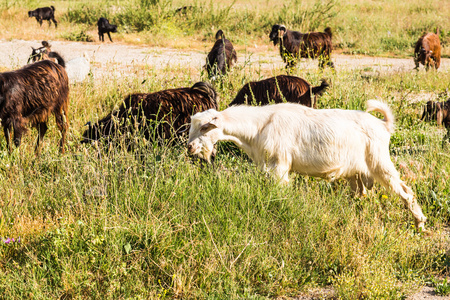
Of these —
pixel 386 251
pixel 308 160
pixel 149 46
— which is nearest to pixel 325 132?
pixel 308 160

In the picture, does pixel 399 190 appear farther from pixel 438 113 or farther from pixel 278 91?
pixel 438 113

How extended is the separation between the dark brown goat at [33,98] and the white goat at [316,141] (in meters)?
2.14

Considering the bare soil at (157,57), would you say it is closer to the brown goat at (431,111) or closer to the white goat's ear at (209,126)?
the brown goat at (431,111)

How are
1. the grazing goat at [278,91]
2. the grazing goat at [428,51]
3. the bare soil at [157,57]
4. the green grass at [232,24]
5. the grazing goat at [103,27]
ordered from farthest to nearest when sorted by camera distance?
1. the green grass at [232,24]
2. the grazing goat at [103,27]
3. the bare soil at [157,57]
4. the grazing goat at [428,51]
5. the grazing goat at [278,91]

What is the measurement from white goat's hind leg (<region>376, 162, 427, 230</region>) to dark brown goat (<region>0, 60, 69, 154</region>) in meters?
3.51

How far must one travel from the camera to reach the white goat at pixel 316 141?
420 centimetres

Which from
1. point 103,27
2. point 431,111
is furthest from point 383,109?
point 103,27

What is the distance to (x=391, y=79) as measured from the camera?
10422 millimetres

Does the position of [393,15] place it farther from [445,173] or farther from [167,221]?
[167,221]

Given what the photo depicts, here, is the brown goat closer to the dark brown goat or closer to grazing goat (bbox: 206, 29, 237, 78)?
grazing goat (bbox: 206, 29, 237, 78)

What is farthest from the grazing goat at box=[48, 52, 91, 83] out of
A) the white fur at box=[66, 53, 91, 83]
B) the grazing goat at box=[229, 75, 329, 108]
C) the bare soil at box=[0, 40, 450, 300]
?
the grazing goat at box=[229, 75, 329, 108]

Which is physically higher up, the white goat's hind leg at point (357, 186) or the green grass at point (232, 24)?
the green grass at point (232, 24)

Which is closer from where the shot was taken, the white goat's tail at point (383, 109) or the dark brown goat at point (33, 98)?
the white goat's tail at point (383, 109)

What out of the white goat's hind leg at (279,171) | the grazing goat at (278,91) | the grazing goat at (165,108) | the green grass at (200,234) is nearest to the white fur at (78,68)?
the grazing goat at (165,108)
